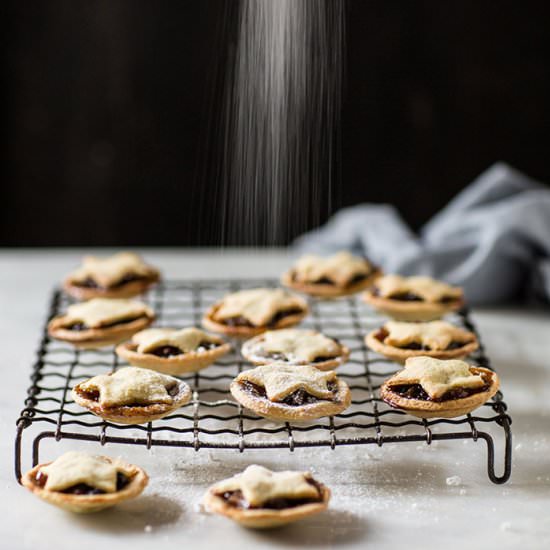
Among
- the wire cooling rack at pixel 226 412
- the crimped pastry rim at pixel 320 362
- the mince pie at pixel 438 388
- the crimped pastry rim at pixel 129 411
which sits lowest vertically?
the wire cooling rack at pixel 226 412

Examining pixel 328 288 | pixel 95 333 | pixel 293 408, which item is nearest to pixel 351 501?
pixel 293 408

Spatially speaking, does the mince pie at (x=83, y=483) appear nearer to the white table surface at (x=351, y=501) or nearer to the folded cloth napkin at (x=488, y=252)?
the white table surface at (x=351, y=501)

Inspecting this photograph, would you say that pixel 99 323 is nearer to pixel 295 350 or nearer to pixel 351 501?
pixel 295 350

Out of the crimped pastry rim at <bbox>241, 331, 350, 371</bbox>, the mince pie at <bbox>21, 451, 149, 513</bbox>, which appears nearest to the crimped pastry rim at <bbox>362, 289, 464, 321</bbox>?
the crimped pastry rim at <bbox>241, 331, 350, 371</bbox>

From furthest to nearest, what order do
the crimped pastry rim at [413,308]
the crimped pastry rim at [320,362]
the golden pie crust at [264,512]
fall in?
1. the crimped pastry rim at [413,308]
2. the crimped pastry rim at [320,362]
3. the golden pie crust at [264,512]

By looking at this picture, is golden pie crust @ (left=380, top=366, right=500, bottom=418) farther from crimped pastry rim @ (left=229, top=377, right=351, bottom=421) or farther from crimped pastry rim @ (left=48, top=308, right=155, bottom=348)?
crimped pastry rim @ (left=48, top=308, right=155, bottom=348)

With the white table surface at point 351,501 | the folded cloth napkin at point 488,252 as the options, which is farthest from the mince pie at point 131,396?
the folded cloth napkin at point 488,252
